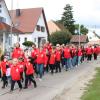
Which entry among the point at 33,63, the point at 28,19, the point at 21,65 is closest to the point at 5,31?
the point at 33,63

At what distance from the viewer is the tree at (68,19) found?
10969 centimetres

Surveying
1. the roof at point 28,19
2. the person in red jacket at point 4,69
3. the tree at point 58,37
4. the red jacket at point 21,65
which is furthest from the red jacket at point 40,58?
the tree at point 58,37

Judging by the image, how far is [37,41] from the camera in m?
72.8

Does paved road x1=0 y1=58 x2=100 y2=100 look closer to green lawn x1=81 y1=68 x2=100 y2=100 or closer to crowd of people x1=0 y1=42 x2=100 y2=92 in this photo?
crowd of people x1=0 y1=42 x2=100 y2=92

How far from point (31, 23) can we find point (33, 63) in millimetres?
46358

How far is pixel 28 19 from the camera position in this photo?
70.6m

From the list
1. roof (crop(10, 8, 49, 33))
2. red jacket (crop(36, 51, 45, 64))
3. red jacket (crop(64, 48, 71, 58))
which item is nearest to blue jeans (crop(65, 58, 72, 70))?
red jacket (crop(64, 48, 71, 58))

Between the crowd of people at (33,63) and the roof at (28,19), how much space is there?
36473 millimetres

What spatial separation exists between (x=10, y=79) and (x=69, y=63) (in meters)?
9.78

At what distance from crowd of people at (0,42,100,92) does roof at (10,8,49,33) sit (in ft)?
120

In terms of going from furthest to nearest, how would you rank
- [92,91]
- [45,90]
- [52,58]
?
[52,58]
[45,90]
[92,91]

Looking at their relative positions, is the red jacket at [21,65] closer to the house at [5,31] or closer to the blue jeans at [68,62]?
the blue jeans at [68,62]

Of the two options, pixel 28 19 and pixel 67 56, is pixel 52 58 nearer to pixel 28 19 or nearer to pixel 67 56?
pixel 67 56

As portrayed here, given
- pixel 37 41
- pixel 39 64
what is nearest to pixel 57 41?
pixel 37 41
